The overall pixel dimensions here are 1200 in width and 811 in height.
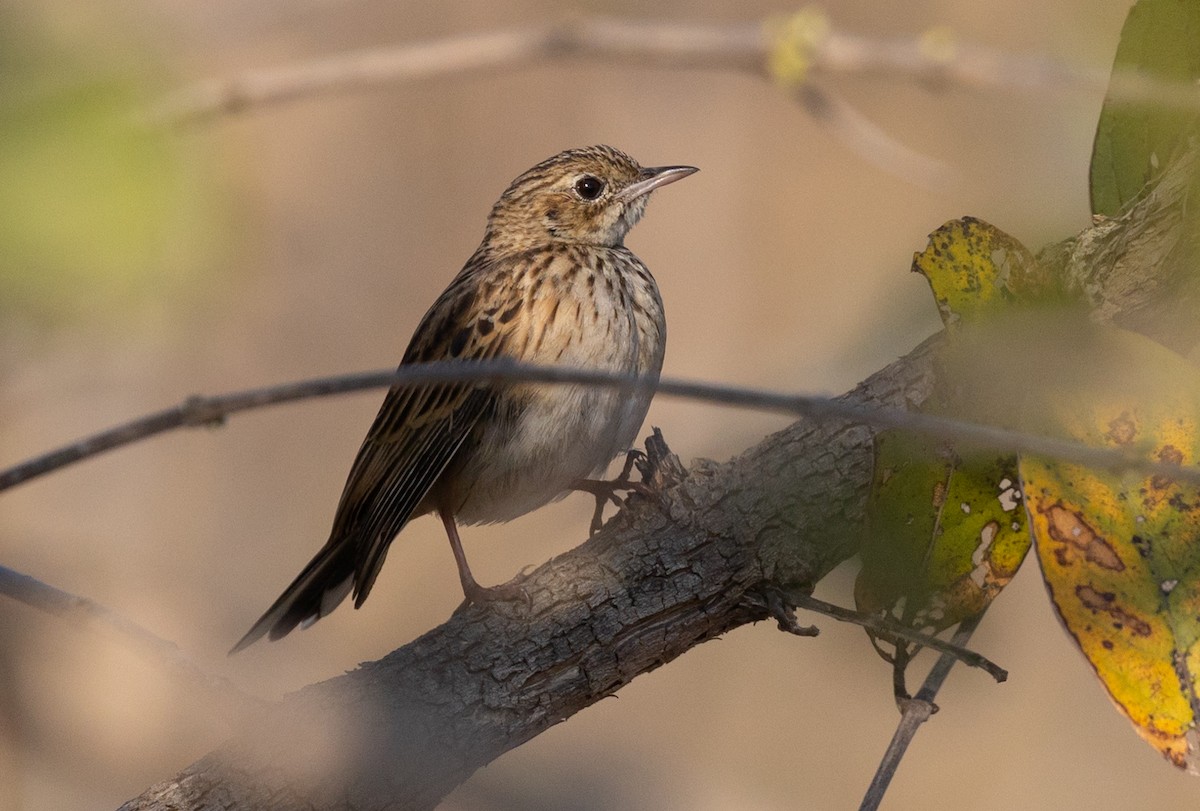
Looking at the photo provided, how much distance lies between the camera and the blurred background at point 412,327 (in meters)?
3.02

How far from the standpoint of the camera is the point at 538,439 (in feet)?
13.2

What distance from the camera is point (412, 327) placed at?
800cm

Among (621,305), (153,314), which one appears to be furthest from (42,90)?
(621,305)

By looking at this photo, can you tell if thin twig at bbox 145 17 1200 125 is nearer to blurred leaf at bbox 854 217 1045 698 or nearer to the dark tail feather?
blurred leaf at bbox 854 217 1045 698

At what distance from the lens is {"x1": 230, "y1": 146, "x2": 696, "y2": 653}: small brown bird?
13.2 ft

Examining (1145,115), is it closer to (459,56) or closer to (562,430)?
(459,56)

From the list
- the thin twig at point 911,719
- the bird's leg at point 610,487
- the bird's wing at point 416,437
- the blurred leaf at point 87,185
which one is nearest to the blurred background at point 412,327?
the blurred leaf at point 87,185

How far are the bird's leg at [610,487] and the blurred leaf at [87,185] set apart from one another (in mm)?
1154

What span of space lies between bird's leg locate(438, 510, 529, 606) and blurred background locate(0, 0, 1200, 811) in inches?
20.5

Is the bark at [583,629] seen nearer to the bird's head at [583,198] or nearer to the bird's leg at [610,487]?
the bird's leg at [610,487]

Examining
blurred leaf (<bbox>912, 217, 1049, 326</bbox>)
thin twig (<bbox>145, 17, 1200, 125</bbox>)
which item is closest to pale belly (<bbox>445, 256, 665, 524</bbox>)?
thin twig (<bbox>145, 17, 1200, 125</bbox>)

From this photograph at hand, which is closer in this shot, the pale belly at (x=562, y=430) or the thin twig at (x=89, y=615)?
the thin twig at (x=89, y=615)

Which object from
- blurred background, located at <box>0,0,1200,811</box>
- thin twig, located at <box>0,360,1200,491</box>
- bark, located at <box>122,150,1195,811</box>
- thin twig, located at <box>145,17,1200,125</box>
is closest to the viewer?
thin twig, located at <box>0,360,1200,491</box>

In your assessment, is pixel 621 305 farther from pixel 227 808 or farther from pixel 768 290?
pixel 768 290
